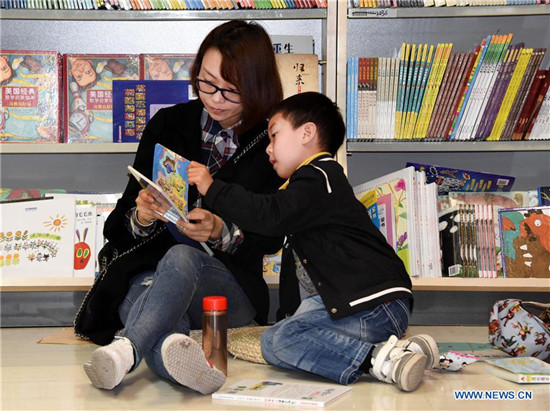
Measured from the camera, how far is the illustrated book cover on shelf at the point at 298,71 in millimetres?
2369

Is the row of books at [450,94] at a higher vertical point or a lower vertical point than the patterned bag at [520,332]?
higher

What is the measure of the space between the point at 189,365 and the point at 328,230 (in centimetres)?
47

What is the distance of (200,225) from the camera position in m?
1.73

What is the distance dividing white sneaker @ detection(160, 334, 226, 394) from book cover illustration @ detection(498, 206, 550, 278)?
1.18 m

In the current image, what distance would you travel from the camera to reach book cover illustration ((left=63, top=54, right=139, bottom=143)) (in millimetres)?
2400

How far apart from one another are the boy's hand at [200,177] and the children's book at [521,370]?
0.79m

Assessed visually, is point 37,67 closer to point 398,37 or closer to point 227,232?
point 227,232

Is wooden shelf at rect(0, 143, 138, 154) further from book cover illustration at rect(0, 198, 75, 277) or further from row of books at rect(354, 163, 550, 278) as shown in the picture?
Result: row of books at rect(354, 163, 550, 278)

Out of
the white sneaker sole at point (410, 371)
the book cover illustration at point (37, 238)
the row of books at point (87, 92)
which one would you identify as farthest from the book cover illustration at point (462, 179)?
the book cover illustration at point (37, 238)

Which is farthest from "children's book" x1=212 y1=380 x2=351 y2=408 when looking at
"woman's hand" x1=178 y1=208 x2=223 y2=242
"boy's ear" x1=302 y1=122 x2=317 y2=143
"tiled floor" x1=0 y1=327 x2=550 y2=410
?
"boy's ear" x1=302 y1=122 x2=317 y2=143

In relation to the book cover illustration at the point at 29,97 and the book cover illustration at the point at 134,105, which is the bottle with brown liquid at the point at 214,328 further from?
the book cover illustration at the point at 29,97

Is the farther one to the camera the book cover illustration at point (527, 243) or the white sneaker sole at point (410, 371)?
the book cover illustration at point (527, 243)

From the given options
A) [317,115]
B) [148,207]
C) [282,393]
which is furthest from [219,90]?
[282,393]

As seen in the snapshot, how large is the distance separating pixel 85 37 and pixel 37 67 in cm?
30
